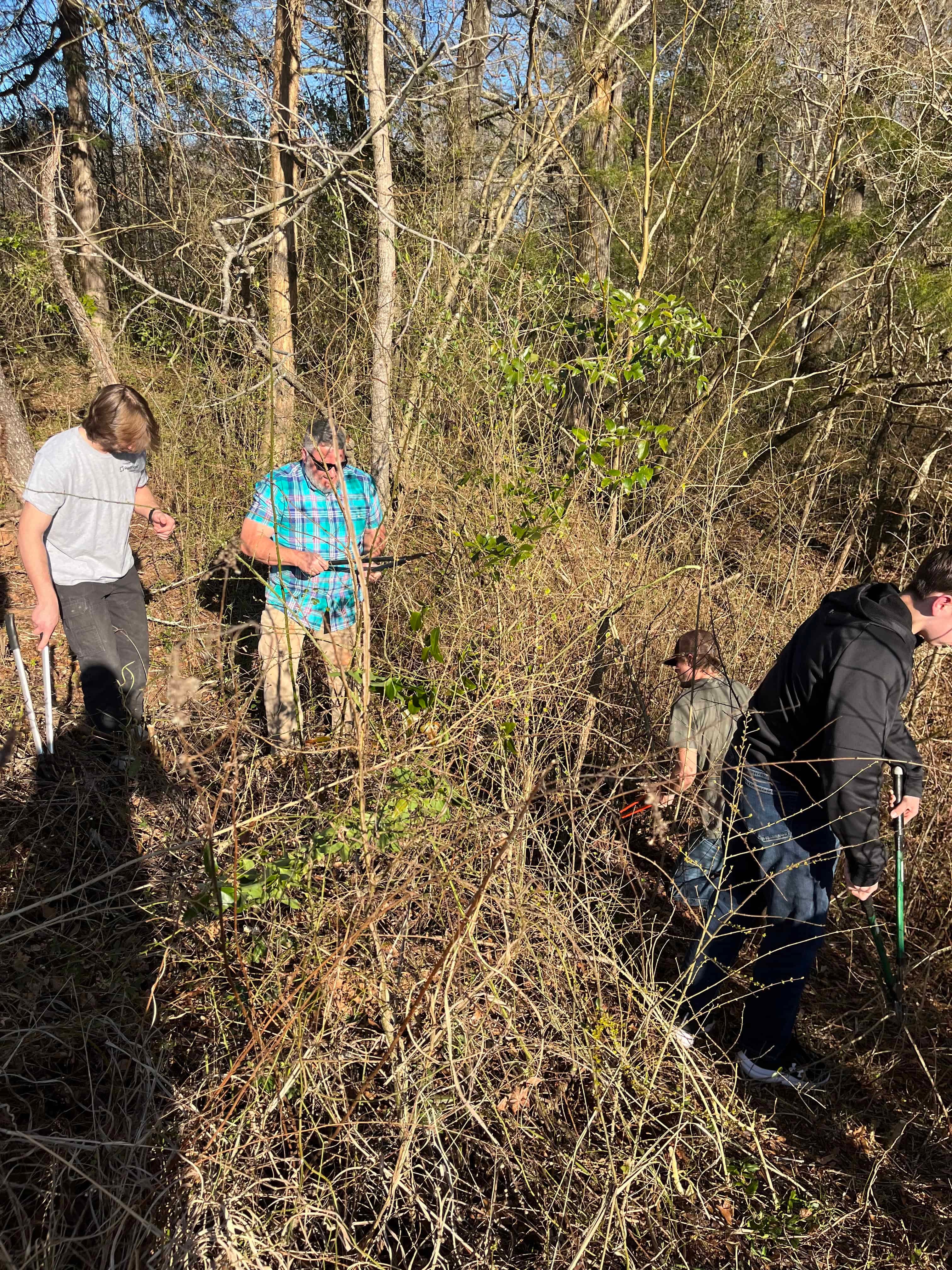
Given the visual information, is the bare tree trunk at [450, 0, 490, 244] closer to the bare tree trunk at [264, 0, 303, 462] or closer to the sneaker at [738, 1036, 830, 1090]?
the bare tree trunk at [264, 0, 303, 462]

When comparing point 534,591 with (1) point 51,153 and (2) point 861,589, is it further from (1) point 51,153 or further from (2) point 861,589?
(1) point 51,153

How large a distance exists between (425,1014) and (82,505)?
7.47 ft

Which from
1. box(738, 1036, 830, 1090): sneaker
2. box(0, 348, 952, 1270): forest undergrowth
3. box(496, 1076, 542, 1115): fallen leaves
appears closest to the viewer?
box(0, 348, 952, 1270): forest undergrowth

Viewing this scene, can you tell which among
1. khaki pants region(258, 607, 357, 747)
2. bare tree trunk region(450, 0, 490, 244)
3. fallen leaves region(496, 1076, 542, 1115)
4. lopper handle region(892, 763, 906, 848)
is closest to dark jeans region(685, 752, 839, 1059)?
lopper handle region(892, 763, 906, 848)

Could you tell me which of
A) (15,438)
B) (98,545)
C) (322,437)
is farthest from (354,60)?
(98,545)

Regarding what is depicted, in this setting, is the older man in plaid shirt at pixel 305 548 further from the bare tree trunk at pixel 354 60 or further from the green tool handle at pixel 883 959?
the bare tree trunk at pixel 354 60

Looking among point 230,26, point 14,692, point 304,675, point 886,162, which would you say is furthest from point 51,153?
point 886,162

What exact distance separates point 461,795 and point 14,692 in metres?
2.80

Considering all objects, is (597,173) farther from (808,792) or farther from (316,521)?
(808,792)

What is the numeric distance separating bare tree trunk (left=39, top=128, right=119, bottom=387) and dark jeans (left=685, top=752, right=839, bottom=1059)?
425cm

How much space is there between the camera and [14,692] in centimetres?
411

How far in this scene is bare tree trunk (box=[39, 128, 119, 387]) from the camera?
17.7 ft

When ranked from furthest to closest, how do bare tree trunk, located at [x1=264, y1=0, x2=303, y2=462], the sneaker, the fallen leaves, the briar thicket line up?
1. bare tree trunk, located at [x1=264, y1=0, x2=303, y2=462]
2. the sneaker
3. the fallen leaves
4. the briar thicket

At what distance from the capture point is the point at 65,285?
6609 mm
